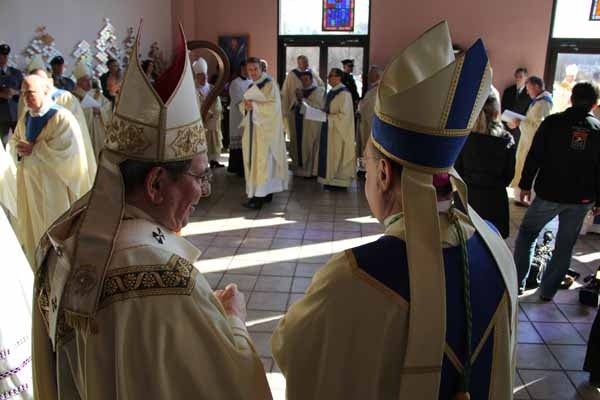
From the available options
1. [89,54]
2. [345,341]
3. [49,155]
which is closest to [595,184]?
[345,341]

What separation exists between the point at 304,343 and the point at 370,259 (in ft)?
0.87

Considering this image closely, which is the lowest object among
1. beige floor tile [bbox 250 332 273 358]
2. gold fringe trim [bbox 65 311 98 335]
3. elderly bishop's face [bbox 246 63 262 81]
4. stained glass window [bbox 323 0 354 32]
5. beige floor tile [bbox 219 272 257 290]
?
beige floor tile [bbox 219 272 257 290]

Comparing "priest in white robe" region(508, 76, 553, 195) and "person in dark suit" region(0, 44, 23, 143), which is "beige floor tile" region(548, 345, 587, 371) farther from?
"person in dark suit" region(0, 44, 23, 143)

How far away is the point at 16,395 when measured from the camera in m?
2.41

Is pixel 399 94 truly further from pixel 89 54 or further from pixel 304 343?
pixel 89 54

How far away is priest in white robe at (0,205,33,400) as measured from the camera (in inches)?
93.7

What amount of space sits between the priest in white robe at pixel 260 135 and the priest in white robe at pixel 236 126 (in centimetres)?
157

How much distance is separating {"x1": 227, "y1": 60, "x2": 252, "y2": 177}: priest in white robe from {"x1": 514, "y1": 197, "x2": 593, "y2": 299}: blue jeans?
502cm

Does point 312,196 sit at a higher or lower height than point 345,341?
lower

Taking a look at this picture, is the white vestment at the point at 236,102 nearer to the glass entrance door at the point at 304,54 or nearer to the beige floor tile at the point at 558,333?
the glass entrance door at the point at 304,54

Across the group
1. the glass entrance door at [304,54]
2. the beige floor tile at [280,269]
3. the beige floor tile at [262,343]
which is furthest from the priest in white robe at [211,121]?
the beige floor tile at [262,343]

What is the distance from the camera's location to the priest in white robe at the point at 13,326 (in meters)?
2.38

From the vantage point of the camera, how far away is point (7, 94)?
21.0ft

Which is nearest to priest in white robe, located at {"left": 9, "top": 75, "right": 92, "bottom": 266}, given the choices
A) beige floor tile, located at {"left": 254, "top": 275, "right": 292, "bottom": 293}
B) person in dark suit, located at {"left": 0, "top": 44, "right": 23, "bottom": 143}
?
beige floor tile, located at {"left": 254, "top": 275, "right": 292, "bottom": 293}
